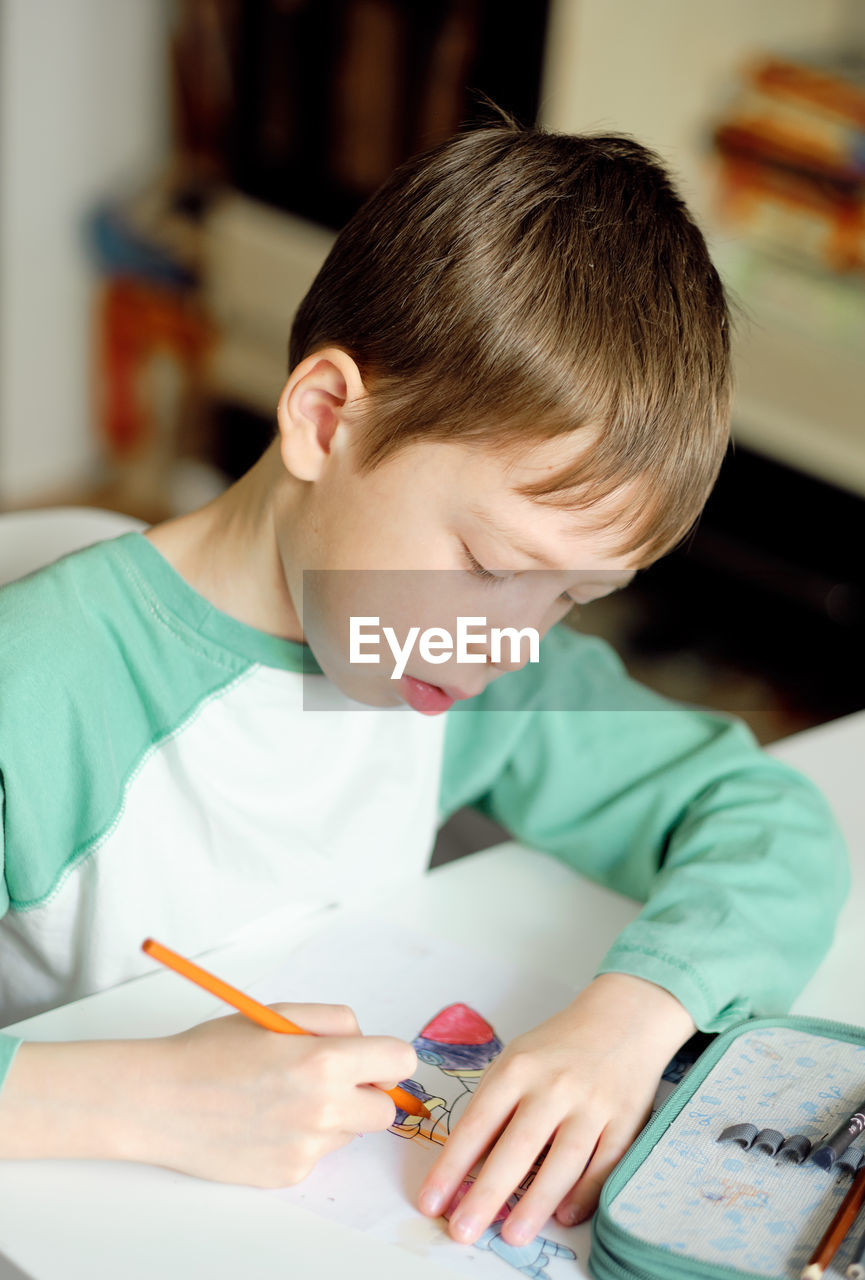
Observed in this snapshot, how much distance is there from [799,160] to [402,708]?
1.64 m

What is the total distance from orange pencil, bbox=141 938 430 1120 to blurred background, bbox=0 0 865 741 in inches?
51.6

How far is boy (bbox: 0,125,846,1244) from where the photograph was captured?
0.61 m

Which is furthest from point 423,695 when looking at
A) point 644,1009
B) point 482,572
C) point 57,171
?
point 57,171

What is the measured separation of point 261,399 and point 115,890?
6.80ft

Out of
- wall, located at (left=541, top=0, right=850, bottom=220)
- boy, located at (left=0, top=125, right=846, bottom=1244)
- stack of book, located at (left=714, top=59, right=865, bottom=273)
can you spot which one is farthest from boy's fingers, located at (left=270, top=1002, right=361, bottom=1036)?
stack of book, located at (left=714, top=59, right=865, bottom=273)

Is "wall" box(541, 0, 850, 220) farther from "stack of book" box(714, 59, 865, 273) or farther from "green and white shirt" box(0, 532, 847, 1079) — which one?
"green and white shirt" box(0, 532, 847, 1079)

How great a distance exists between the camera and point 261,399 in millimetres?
2789

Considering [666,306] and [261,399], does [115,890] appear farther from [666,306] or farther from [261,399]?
[261,399]

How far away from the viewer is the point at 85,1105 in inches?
23.6

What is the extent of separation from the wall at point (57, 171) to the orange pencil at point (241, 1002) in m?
2.51

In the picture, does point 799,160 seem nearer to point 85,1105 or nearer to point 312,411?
point 312,411

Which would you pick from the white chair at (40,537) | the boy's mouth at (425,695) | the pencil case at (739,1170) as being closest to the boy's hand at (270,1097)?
the pencil case at (739,1170)

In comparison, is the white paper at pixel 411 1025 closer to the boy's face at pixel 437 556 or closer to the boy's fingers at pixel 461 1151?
the boy's fingers at pixel 461 1151

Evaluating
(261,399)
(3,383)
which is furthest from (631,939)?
(3,383)
